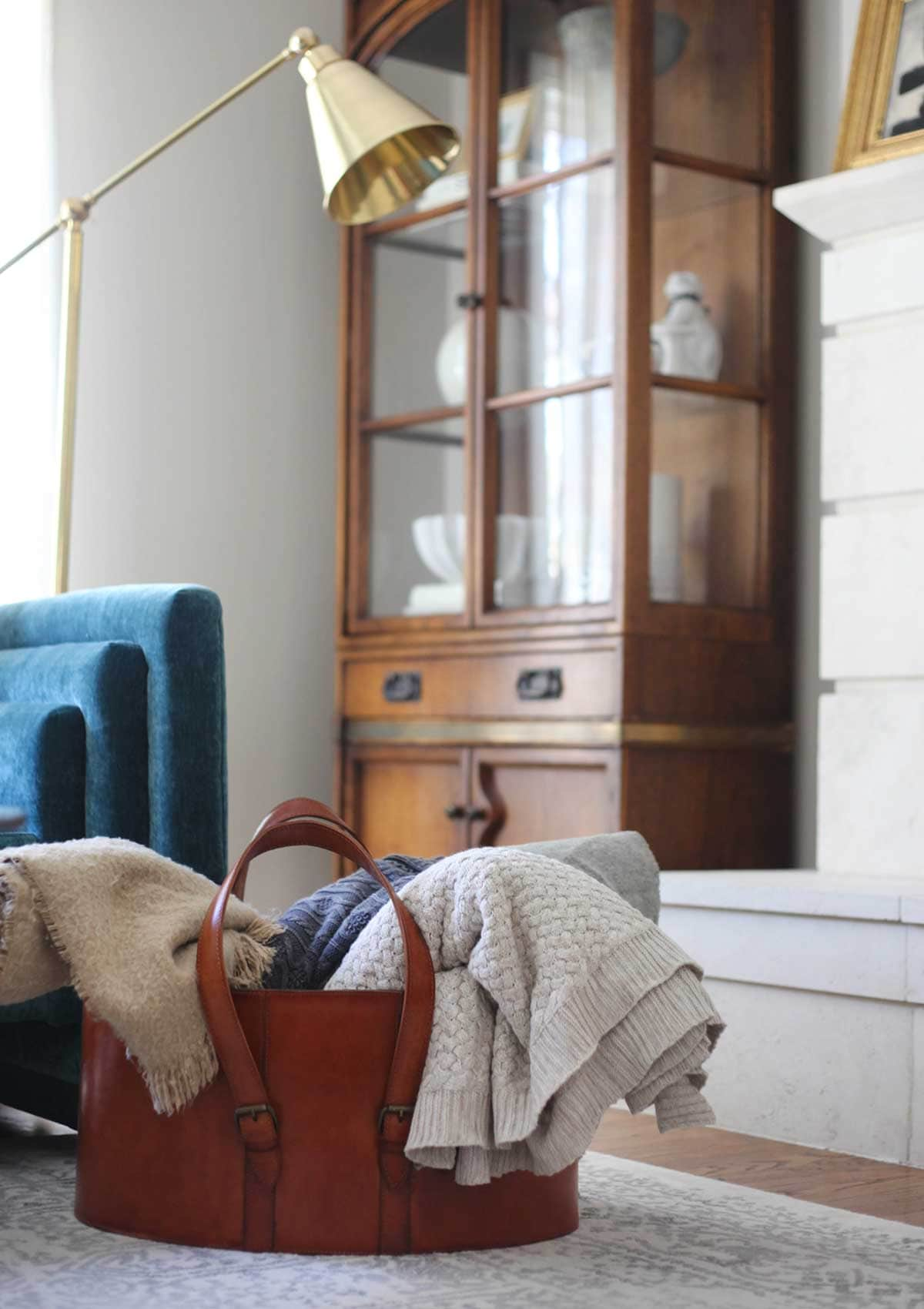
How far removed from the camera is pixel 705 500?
309cm

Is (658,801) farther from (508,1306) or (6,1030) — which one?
(508,1306)

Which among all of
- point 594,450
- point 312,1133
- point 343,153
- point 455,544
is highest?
point 343,153

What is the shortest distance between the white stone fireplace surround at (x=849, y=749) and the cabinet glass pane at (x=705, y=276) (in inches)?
10.5

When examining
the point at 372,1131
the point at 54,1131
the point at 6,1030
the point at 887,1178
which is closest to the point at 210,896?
the point at 372,1131

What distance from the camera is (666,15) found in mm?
3080

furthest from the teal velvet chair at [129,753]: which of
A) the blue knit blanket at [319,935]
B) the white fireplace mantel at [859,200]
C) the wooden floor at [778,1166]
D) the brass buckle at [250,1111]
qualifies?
the white fireplace mantel at [859,200]

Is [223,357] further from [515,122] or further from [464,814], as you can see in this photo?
[464,814]

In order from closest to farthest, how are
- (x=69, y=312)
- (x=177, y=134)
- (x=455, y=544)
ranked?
(x=177, y=134) < (x=69, y=312) < (x=455, y=544)

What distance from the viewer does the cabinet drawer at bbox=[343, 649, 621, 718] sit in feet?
9.75

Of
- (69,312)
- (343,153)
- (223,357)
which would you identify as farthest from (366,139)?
(223,357)

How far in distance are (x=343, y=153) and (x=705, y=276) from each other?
1172 millimetres

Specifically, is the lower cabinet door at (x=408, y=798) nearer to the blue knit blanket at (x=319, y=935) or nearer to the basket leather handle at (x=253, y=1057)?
the blue knit blanket at (x=319, y=935)

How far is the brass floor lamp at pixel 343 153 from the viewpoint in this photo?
6.98ft

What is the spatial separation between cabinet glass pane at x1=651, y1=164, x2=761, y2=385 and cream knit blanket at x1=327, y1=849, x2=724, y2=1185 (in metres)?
1.74
